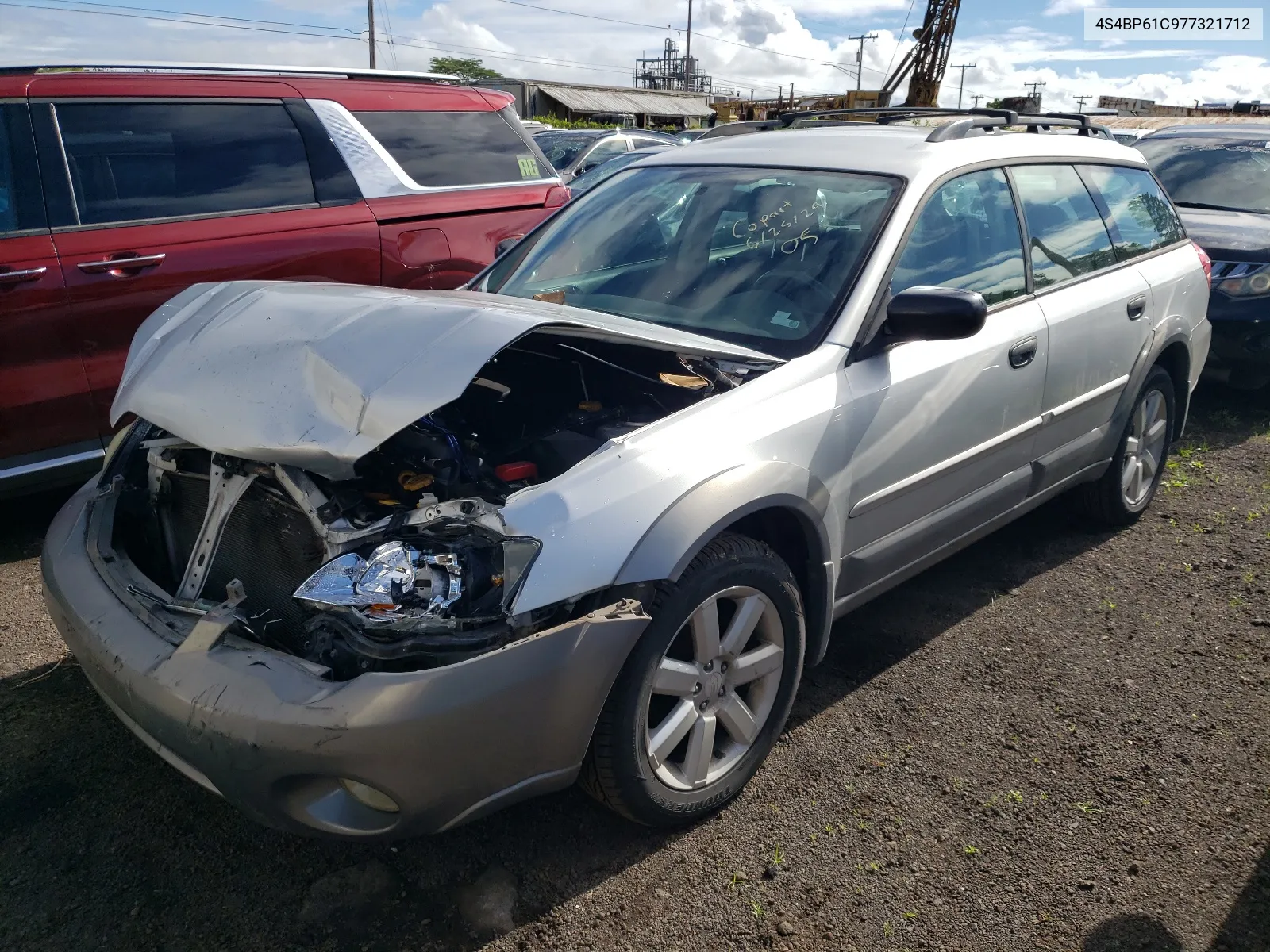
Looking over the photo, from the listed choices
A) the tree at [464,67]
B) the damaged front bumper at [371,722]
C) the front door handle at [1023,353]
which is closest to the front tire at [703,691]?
the damaged front bumper at [371,722]

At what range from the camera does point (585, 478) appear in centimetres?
221

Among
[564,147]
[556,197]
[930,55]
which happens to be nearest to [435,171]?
[556,197]

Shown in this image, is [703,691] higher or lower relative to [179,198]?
lower

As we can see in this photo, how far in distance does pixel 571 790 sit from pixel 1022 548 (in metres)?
2.69

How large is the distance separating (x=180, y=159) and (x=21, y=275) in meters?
1.00

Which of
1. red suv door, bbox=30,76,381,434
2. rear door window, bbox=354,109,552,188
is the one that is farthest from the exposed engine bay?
rear door window, bbox=354,109,552,188

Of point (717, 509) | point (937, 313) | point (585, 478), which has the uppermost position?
point (937, 313)

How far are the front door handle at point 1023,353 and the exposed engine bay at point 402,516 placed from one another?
116 centimetres

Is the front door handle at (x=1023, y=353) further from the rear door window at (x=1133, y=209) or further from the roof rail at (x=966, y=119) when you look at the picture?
the rear door window at (x=1133, y=209)

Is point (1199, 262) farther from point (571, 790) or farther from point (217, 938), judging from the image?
point (217, 938)

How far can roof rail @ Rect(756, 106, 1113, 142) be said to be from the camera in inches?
140

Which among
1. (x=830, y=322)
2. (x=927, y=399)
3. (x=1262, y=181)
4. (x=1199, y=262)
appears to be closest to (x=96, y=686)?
(x=830, y=322)

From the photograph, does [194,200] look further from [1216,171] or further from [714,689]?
[1216,171]

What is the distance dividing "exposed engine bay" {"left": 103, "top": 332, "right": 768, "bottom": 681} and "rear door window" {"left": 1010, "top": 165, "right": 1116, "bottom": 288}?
1614 mm
